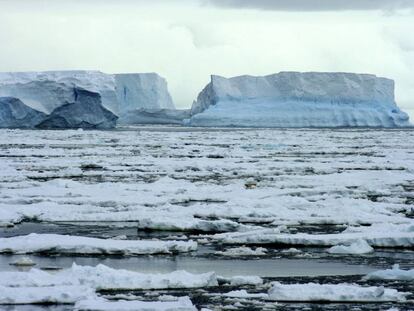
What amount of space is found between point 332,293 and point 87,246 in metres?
2.51

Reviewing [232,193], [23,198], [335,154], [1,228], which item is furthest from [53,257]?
[335,154]

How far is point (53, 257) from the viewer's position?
22.8 ft

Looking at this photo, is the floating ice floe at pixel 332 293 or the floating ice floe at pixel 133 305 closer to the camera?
the floating ice floe at pixel 133 305

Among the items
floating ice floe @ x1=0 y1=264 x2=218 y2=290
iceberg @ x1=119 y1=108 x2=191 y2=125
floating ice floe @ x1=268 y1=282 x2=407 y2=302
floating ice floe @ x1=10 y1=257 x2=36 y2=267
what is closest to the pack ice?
iceberg @ x1=119 y1=108 x2=191 y2=125

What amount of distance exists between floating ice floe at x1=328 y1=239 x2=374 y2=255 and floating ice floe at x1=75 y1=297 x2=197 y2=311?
250 centimetres

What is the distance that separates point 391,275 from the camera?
6.17 m

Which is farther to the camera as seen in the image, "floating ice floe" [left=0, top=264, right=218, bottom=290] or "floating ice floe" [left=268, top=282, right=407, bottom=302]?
"floating ice floe" [left=0, top=264, right=218, bottom=290]

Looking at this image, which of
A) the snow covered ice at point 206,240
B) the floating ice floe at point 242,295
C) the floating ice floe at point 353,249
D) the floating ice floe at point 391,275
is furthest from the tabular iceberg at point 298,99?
the floating ice floe at point 242,295

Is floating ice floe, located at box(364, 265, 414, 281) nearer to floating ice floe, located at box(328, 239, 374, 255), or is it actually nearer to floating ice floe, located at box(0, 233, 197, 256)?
floating ice floe, located at box(328, 239, 374, 255)

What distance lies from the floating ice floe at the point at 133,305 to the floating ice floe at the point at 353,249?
2495 mm

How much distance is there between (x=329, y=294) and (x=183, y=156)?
16.6 m

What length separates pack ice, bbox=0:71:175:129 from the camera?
36562 mm

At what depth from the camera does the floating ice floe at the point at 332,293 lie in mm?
5395

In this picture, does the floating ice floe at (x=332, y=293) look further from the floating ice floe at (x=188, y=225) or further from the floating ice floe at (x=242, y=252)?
the floating ice floe at (x=188, y=225)
